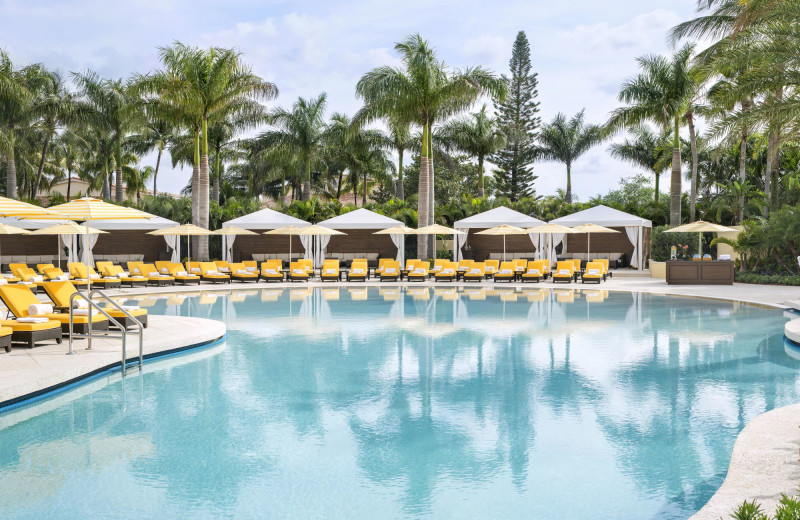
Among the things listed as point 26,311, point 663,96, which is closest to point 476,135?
point 663,96

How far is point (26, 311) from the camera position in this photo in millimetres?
9750

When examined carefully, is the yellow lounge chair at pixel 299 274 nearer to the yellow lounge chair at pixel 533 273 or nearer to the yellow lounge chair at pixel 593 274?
the yellow lounge chair at pixel 533 273

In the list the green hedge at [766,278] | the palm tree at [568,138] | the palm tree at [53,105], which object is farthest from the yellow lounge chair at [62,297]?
the palm tree at [568,138]

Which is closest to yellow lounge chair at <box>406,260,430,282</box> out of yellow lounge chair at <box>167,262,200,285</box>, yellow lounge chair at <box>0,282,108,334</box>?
yellow lounge chair at <box>167,262,200,285</box>

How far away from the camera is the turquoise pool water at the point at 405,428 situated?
471 centimetres

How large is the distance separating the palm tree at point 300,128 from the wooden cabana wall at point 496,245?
30.3ft

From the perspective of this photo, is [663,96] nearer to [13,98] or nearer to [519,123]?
[519,123]

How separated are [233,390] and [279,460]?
8.11 ft

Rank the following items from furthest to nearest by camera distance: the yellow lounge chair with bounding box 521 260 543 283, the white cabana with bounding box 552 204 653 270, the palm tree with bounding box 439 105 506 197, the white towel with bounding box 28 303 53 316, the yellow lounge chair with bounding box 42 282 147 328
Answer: the palm tree with bounding box 439 105 506 197 < the white cabana with bounding box 552 204 653 270 < the yellow lounge chair with bounding box 521 260 543 283 < the yellow lounge chair with bounding box 42 282 147 328 < the white towel with bounding box 28 303 53 316

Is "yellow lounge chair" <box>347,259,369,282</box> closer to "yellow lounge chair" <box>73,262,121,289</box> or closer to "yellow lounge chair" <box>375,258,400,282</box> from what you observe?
"yellow lounge chair" <box>375,258,400,282</box>

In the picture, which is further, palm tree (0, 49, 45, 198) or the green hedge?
palm tree (0, 49, 45, 198)

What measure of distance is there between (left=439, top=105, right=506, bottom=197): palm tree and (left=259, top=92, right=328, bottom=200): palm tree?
23.0ft

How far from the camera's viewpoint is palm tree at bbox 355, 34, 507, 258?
25.7 metres

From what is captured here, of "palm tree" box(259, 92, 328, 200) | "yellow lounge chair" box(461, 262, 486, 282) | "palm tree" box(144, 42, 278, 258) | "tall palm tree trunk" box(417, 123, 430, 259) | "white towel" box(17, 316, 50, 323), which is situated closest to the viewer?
"white towel" box(17, 316, 50, 323)
